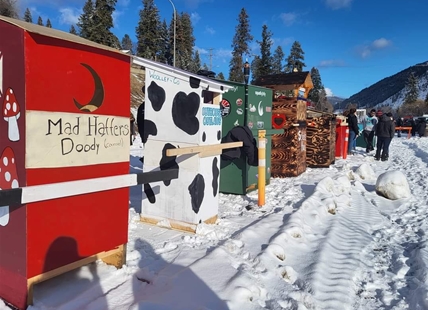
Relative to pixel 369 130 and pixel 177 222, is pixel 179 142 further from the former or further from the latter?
pixel 369 130

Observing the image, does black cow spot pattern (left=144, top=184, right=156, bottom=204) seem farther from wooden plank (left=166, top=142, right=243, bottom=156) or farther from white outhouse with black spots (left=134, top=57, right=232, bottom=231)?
wooden plank (left=166, top=142, right=243, bottom=156)

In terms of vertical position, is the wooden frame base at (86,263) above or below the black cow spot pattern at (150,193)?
below

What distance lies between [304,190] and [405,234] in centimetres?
248

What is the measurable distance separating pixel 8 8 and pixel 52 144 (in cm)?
5891

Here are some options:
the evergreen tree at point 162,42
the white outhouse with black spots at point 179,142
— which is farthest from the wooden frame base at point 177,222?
the evergreen tree at point 162,42

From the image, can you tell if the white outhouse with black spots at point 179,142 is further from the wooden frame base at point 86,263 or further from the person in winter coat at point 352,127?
the person in winter coat at point 352,127

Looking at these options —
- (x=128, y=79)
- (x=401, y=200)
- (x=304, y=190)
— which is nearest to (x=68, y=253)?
(x=128, y=79)

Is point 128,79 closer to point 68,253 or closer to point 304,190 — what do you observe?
point 68,253

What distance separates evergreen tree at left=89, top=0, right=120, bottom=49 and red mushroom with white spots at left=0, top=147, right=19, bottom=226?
4634cm

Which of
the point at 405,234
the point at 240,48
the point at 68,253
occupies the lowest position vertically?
the point at 405,234

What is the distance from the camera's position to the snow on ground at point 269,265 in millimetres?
3002

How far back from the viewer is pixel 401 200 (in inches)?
286

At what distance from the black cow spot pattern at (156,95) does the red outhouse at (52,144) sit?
153cm

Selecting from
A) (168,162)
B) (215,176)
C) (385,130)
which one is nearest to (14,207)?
(168,162)
